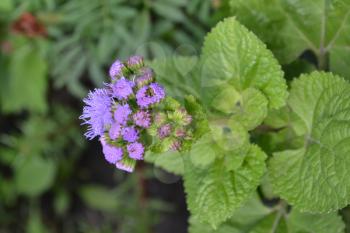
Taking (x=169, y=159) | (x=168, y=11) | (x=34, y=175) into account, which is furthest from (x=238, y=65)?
(x=34, y=175)

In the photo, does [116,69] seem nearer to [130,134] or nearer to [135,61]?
[135,61]

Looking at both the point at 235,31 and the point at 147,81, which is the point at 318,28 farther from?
the point at 147,81

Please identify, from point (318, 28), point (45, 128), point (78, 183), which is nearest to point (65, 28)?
point (45, 128)

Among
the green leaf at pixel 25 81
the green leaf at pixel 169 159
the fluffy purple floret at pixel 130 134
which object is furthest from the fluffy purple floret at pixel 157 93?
the green leaf at pixel 25 81

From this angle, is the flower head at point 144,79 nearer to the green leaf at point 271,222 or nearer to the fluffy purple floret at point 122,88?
the fluffy purple floret at point 122,88

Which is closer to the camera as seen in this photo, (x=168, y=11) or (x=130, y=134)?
(x=130, y=134)

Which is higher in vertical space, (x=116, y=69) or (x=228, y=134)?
(x=116, y=69)

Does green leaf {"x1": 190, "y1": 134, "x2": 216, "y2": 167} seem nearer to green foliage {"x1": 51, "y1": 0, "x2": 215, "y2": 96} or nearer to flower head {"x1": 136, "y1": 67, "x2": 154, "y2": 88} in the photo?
flower head {"x1": 136, "y1": 67, "x2": 154, "y2": 88}

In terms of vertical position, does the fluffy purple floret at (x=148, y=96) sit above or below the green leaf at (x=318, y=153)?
above
